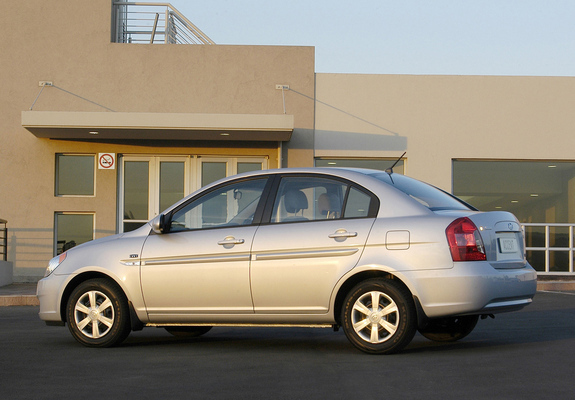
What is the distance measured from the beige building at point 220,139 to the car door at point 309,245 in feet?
41.2

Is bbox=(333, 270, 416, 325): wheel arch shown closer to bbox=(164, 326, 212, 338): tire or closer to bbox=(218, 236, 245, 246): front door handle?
bbox=(218, 236, 245, 246): front door handle

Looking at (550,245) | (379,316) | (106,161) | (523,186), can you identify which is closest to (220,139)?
(106,161)

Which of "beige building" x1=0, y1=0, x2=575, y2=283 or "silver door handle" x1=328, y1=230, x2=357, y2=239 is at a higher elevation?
"beige building" x1=0, y1=0, x2=575, y2=283

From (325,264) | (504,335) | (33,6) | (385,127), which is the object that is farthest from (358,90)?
(325,264)

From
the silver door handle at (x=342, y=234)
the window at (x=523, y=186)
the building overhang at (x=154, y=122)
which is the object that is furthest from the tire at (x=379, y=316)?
the window at (x=523, y=186)

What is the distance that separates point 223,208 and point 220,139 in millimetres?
12190

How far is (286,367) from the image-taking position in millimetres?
6027

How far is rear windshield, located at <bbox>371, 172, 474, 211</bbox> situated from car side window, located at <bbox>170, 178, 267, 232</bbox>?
1.12m

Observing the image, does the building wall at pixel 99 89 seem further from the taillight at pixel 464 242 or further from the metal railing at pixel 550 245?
the taillight at pixel 464 242

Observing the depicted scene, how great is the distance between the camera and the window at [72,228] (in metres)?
19.7

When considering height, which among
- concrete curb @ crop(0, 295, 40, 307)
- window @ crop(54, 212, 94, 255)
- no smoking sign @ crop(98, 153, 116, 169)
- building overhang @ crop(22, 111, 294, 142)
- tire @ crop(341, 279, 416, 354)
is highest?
building overhang @ crop(22, 111, 294, 142)

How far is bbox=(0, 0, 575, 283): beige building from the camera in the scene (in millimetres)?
19594

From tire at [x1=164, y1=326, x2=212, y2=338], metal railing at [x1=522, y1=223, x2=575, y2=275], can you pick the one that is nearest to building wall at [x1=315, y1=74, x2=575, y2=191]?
metal railing at [x1=522, y1=223, x2=575, y2=275]

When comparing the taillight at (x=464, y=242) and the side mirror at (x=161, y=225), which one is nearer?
the taillight at (x=464, y=242)
